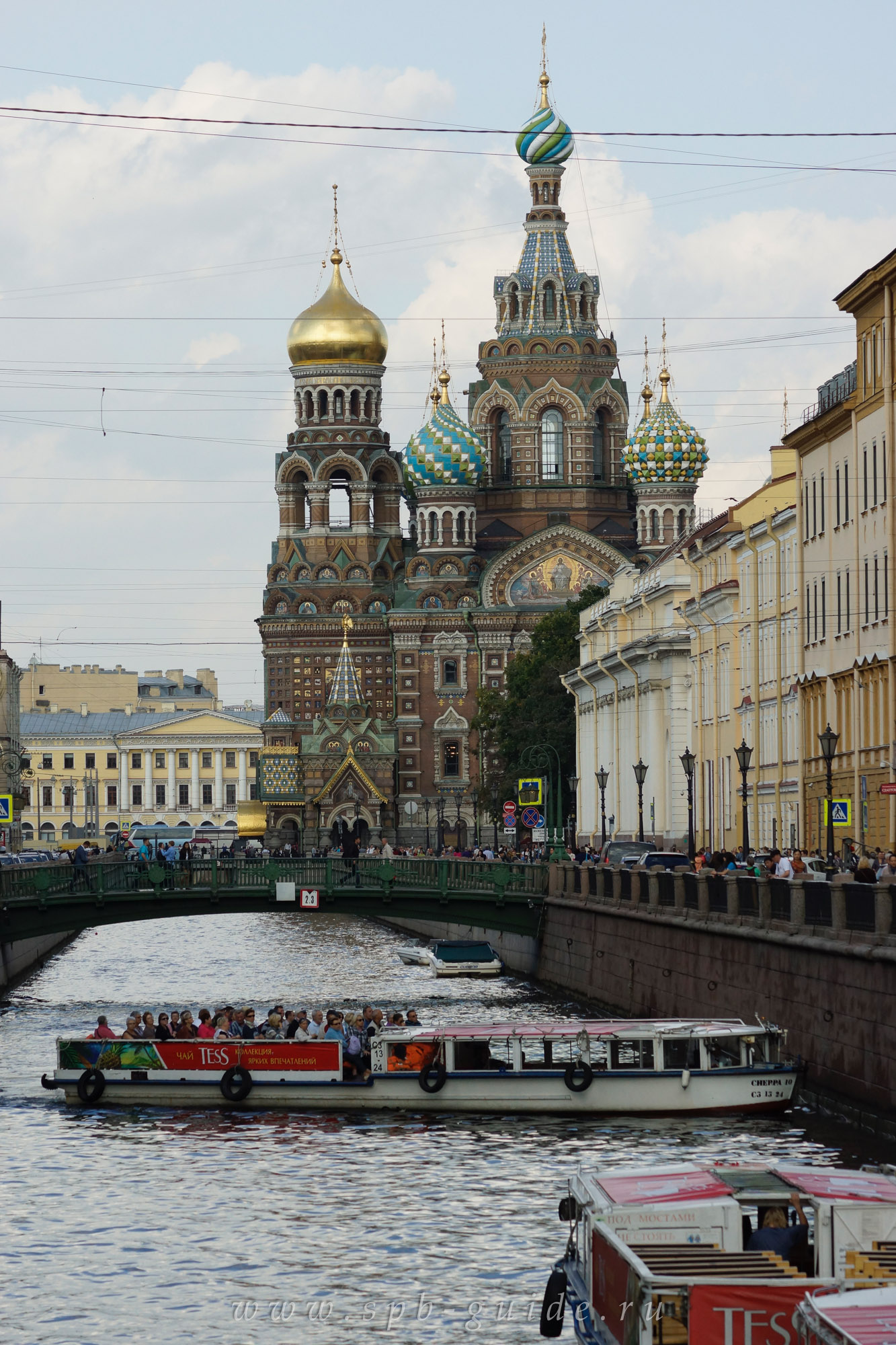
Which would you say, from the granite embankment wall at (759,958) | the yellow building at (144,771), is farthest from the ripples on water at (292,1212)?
the yellow building at (144,771)

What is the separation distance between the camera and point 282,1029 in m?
37.4

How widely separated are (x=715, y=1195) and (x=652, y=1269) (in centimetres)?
148

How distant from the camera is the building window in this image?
434ft

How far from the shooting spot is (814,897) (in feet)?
107

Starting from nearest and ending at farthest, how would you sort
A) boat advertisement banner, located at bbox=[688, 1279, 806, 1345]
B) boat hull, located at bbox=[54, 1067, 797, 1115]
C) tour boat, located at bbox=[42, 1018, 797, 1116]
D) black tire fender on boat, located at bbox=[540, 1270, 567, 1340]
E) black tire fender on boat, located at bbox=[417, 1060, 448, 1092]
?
1. boat advertisement banner, located at bbox=[688, 1279, 806, 1345]
2. black tire fender on boat, located at bbox=[540, 1270, 567, 1340]
3. boat hull, located at bbox=[54, 1067, 797, 1115]
4. tour boat, located at bbox=[42, 1018, 797, 1116]
5. black tire fender on boat, located at bbox=[417, 1060, 448, 1092]

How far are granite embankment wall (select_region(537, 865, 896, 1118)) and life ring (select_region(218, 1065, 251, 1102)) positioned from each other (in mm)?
7509

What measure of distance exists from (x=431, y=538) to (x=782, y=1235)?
11644 centimetres

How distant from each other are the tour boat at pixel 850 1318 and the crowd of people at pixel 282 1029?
21702mm

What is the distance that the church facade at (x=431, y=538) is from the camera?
131 meters

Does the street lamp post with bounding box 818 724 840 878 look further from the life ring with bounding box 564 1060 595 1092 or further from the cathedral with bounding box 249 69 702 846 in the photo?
the cathedral with bounding box 249 69 702 846

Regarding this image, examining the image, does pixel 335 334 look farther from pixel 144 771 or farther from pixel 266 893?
pixel 266 893

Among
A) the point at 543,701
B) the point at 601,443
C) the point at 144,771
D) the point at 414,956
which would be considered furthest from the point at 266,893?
the point at 144,771

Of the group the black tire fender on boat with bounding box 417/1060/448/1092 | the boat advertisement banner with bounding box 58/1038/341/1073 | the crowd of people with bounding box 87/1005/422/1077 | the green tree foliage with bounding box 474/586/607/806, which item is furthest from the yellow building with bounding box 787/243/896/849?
the green tree foliage with bounding box 474/586/607/806

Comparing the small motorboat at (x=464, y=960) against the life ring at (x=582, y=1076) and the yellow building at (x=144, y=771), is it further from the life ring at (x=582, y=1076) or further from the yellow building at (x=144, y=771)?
the yellow building at (x=144, y=771)
